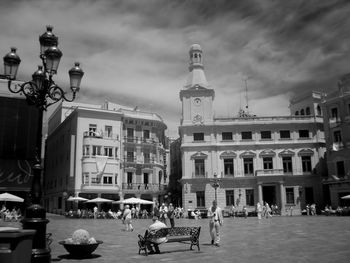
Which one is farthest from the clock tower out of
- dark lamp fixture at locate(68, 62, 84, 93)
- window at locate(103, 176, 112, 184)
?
dark lamp fixture at locate(68, 62, 84, 93)

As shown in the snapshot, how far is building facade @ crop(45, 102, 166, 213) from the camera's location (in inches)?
1795

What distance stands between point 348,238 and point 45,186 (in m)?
57.8

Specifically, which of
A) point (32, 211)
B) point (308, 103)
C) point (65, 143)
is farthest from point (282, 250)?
point (308, 103)

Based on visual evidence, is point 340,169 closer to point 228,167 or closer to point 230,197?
point 228,167

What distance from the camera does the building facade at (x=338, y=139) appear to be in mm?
42853

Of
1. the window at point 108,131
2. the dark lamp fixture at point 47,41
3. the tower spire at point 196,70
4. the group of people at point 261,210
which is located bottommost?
the group of people at point 261,210

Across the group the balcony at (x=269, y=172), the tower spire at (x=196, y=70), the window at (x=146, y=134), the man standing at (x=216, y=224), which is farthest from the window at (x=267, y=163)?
the man standing at (x=216, y=224)

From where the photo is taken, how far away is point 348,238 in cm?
1520

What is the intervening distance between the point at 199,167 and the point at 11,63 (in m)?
41.1

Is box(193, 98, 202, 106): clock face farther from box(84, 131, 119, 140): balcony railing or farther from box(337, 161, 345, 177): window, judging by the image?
box(337, 161, 345, 177): window

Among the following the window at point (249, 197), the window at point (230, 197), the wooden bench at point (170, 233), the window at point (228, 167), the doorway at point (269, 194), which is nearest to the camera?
the wooden bench at point (170, 233)

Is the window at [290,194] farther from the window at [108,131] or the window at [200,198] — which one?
the window at [108,131]

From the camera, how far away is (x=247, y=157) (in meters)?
49.9

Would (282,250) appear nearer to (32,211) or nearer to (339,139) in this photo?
(32,211)
